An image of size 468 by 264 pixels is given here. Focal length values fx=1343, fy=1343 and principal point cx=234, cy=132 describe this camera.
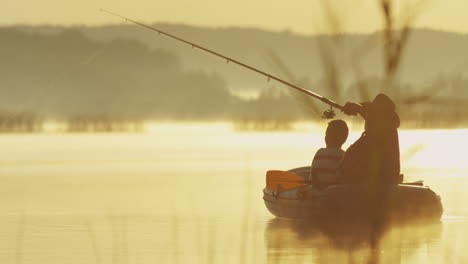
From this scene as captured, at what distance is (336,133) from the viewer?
17.2 meters

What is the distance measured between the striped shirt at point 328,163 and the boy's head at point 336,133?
0.11 meters

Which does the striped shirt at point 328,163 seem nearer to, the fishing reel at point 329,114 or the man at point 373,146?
the man at point 373,146

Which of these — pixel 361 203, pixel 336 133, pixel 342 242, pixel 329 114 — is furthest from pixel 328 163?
pixel 342 242

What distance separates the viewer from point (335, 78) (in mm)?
9062

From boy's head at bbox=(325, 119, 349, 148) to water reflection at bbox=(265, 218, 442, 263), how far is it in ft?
3.55

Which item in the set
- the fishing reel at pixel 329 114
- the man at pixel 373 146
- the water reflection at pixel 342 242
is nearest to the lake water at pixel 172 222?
the water reflection at pixel 342 242

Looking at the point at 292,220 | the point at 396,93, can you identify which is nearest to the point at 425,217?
the point at 292,220

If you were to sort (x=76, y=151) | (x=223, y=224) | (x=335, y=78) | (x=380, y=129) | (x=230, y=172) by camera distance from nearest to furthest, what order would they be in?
(x=335, y=78) < (x=380, y=129) < (x=223, y=224) < (x=230, y=172) < (x=76, y=151)

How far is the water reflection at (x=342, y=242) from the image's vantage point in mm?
14062

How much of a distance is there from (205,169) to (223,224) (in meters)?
17.9

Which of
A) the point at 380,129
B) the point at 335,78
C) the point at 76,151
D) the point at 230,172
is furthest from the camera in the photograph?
the point at 76,151

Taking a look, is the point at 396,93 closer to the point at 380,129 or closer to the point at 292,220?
the point at 380,129

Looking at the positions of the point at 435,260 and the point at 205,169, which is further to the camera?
the point at 205,169

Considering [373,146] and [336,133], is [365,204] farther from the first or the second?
[336,133]
